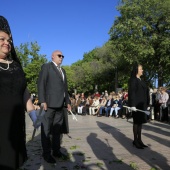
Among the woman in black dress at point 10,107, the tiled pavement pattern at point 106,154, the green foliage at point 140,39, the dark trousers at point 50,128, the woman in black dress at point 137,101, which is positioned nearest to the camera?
the woman in black dress at point 10,107

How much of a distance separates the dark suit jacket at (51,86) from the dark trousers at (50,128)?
0.18 m

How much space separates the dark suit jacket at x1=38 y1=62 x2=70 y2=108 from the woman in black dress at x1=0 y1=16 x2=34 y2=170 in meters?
2.72

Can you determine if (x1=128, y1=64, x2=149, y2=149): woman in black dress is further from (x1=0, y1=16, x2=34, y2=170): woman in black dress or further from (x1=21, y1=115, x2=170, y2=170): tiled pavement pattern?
(x1=0, y1=16, x2=34, y2=170): woman in black dress

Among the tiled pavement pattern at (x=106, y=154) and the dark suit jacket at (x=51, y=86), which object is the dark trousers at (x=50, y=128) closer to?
the dark suit jacket at (x=51, y=86)

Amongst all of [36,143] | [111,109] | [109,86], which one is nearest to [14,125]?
[36,143]

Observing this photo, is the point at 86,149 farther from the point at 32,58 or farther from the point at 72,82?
the point at 72,82

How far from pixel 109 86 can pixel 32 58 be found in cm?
3353

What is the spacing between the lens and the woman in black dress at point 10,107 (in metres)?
Result: 2.79

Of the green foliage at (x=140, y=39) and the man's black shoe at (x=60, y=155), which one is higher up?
the green foliage at (x=140, y=39)

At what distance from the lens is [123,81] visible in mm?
65188

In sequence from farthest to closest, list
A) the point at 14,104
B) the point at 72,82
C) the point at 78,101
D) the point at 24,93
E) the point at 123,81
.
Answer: the point at 72,82
the point at 123,81
the point at 78,101
the point at 24,93
the point at 14,104

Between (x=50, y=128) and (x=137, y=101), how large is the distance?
235 cm

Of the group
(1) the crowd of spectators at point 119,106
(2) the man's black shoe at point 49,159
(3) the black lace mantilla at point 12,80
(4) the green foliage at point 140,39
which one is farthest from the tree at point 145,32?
(3) the black lace mantilla at point 12,80

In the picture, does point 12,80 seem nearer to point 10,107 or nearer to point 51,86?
point 10,107
